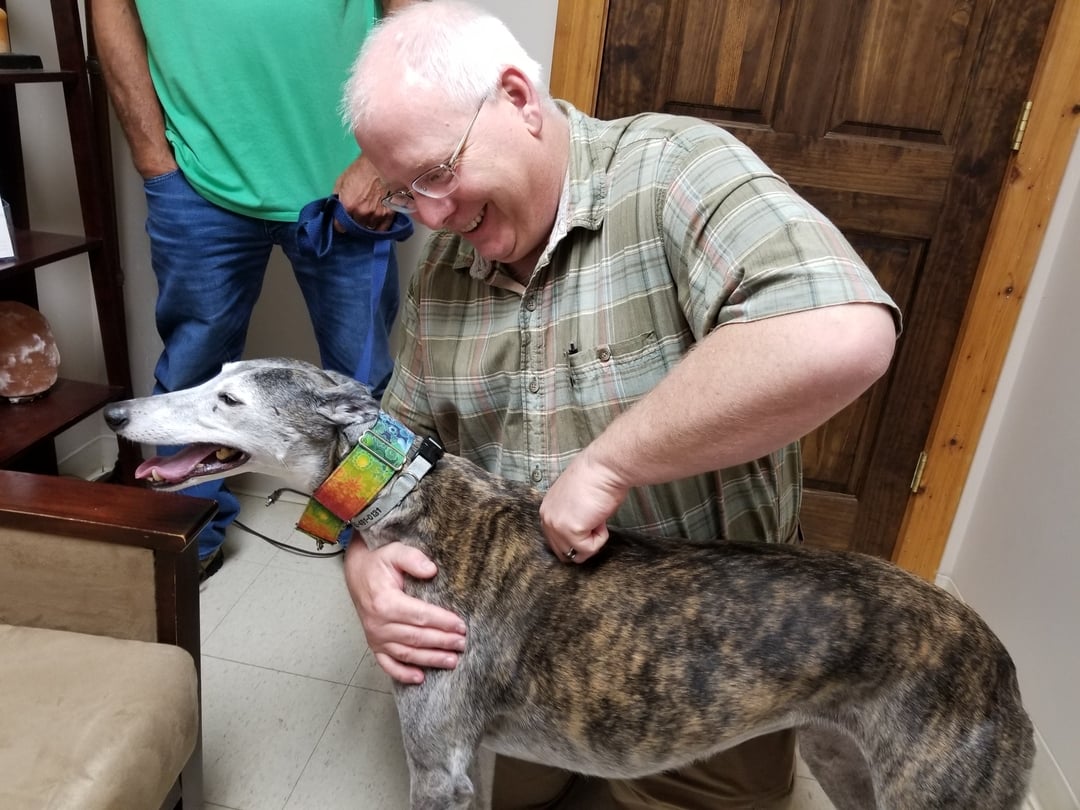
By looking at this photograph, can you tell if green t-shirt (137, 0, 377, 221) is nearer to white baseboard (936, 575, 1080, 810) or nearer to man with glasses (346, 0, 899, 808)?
man with glasses (346, 0, 899, 808)

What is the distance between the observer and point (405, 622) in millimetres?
1177

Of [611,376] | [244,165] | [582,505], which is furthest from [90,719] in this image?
[244,165]

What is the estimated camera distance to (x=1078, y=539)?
1.73 metres

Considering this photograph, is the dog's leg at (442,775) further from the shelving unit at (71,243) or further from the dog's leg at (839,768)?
the shelving unit at (71,243)

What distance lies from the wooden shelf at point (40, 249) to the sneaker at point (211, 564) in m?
0.88

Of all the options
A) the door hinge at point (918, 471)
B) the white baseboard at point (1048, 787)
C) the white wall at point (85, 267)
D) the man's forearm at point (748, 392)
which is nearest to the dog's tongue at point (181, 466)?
the man's forearm at point (748, 392)

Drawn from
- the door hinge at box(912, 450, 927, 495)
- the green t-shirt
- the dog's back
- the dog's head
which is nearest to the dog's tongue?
the dog's head

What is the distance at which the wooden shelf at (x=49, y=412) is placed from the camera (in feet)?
6.36

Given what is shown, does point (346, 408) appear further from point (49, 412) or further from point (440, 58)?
point (49, 412)

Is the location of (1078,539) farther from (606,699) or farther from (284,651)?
(284,651)

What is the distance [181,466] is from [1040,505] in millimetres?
1867

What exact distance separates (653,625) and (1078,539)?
116 cm

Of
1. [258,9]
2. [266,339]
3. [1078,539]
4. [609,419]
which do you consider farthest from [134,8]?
[1078,539]

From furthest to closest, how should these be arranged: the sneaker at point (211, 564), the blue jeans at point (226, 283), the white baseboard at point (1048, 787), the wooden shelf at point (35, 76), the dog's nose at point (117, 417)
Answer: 1. the sneaker at point (211, 564)
2. the blue jeans at point (226, 283)
3. the wooden shelf at point (35, 76)
4. the white baseboard at point (1048, 787)
5. the dog's nose at point (117, 417)
